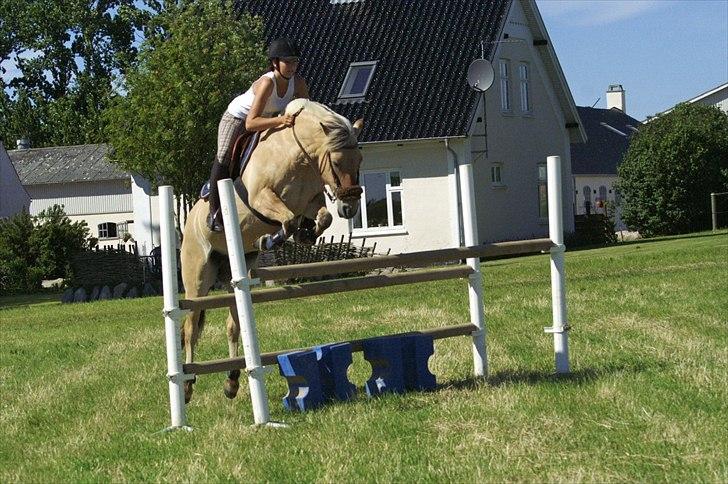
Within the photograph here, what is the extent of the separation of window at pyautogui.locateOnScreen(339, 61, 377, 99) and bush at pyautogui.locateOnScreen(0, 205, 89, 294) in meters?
10.3

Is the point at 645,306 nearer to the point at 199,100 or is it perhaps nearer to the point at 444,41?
the point at 199,100

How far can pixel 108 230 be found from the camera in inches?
2837

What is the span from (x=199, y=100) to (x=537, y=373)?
2342 cm

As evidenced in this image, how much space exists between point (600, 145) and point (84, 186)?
30.3 metres

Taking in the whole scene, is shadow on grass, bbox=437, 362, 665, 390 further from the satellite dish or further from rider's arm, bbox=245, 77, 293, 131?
the satellite dish

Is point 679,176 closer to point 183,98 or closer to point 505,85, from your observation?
point 505,85

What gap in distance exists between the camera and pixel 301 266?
8414 mm

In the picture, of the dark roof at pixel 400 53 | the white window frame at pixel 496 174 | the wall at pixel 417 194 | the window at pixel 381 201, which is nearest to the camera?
the dark roof at pixel 400 53

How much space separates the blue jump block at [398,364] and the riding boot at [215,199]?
5.27 ft

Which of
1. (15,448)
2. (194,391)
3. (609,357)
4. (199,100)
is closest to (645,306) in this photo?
(609,357)

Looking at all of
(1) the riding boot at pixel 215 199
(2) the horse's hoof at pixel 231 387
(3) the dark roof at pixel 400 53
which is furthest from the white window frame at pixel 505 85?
(2) the horse's hoof at pixel 231 387

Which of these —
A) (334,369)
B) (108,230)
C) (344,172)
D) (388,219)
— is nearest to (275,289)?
(334,369)

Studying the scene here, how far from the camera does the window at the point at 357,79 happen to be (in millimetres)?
36562

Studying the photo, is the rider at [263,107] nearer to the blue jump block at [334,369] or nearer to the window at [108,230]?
the blue jump block at [334,369]
